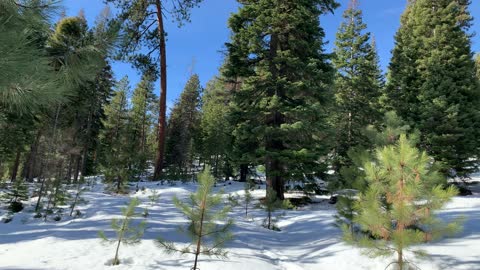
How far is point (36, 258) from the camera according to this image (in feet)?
17.2

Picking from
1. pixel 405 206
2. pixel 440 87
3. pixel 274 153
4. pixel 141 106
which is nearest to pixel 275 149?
pixel 274 153

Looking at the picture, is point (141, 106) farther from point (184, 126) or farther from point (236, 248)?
point (236, 248)

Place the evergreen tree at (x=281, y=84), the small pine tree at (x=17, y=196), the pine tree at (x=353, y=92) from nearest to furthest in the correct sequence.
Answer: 1. the small pine tree at (x=17, y=196)
2. the evergreen tree at (x=281, y=84)
3. the pine tree at (x=353, y=92)

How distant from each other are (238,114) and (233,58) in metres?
2.62

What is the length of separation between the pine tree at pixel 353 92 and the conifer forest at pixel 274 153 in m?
0.11

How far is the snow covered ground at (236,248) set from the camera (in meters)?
5.06

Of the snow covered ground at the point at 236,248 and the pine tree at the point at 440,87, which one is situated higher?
the pine tree at the point at 440,87

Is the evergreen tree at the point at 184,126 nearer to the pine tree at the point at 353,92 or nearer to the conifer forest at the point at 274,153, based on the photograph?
the conifer forest at the point at 274,153

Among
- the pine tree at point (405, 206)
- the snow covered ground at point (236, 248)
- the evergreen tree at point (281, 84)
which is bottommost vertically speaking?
the snow covered ground at point (236, 248)

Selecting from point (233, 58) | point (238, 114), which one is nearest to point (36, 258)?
point (238, 114)

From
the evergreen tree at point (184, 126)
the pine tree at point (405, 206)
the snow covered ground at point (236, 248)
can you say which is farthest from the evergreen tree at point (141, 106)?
the pine tree at point (405, 206)

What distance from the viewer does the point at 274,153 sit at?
38.2 feet

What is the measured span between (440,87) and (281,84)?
9235 mm

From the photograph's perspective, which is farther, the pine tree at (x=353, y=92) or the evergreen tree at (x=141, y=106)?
the evergreen tree at (x=141, y=106)
